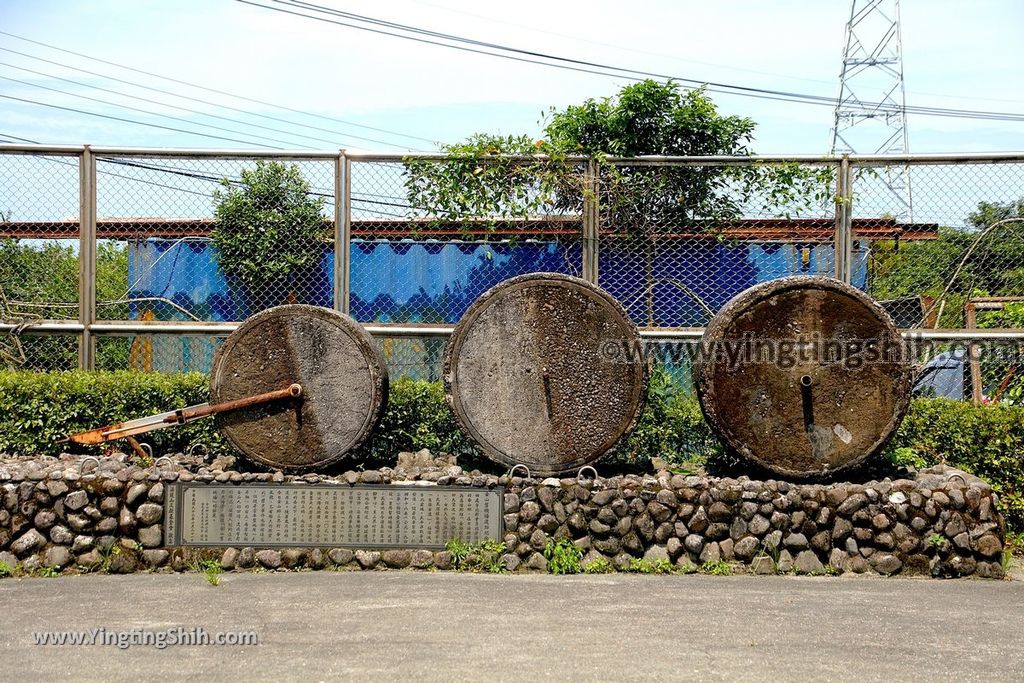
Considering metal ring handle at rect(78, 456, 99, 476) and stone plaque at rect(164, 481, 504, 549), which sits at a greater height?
metal ring handle at rect(78, 456, 99, 476)

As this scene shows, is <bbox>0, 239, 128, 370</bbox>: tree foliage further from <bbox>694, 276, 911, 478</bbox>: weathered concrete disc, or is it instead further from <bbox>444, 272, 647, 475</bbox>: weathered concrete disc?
<bbox>694, 276, 911, 478</bbox>: weathered concrete disc

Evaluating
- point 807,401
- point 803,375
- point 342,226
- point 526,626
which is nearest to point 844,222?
point 803,375

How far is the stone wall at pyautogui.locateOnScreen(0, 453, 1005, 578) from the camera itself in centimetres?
712

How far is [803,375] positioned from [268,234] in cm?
464

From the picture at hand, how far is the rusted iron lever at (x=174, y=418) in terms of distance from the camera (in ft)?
25.3

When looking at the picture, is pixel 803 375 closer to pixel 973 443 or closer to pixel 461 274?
pixel 973 443

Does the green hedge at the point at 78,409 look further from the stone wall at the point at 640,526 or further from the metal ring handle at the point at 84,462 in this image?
the stone wall at the point at 640,526

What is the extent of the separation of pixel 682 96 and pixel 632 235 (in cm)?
244

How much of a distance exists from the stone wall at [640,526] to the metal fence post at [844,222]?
215 cm

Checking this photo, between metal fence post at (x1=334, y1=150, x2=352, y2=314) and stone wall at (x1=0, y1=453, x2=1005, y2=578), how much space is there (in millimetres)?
2138

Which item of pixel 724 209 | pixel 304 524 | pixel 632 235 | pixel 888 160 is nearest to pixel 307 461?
pixel 304 524

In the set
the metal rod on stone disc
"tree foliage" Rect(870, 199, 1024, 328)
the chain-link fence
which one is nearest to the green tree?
the chain-link fence

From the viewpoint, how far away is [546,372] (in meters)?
7.66

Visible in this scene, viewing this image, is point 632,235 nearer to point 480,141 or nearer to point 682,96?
point 480,141
